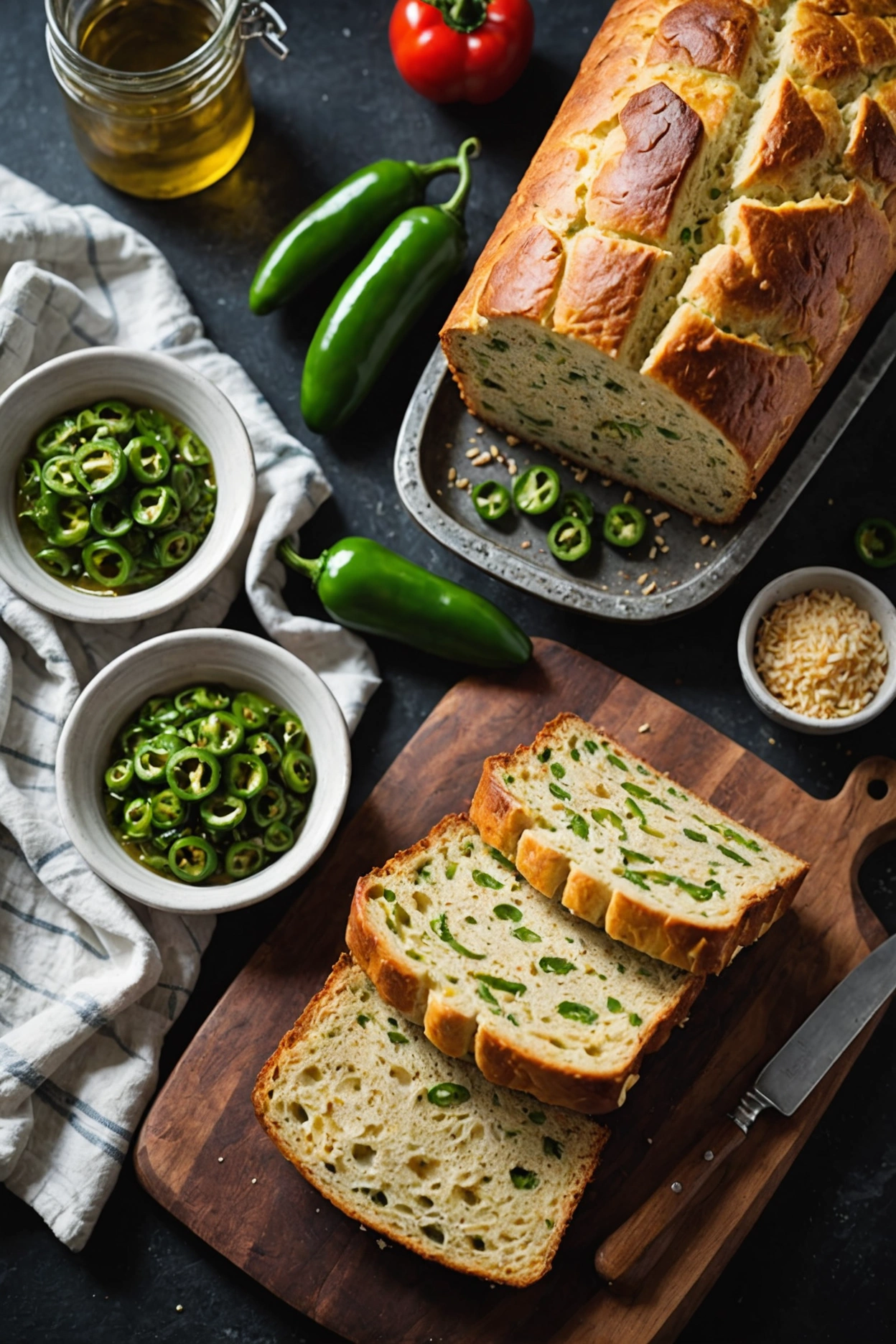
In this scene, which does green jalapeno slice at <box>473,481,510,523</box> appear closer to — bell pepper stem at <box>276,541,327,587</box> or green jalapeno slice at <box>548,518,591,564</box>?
green jalapeno slice at <box>548,518,591,564</box>

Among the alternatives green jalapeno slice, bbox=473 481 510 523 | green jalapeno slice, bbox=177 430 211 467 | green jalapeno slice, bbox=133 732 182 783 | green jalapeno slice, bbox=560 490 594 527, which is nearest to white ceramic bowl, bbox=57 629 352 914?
green jalapeno slice, bbox=133 732 182 783

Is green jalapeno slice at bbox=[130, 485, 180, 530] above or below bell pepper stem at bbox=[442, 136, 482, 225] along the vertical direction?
below

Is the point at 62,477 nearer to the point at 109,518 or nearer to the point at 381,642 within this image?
the point at 109,518

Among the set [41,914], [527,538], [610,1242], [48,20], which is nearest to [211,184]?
[48,20]

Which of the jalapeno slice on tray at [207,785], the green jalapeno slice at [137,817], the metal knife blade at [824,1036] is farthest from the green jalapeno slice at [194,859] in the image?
the metal knife blade at [824,1036]

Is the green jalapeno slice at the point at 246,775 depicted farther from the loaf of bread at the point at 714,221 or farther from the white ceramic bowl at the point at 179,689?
the loaf of bread at the point at 714,221

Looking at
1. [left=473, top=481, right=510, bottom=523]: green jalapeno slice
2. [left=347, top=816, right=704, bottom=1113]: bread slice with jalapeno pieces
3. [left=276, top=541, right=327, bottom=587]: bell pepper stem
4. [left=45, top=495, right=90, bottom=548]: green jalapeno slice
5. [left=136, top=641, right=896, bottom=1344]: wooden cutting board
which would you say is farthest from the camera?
[left=473, top=481, right=510, bottom=523]: green jalapeno slice

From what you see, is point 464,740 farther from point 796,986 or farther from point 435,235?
point 435,235
